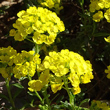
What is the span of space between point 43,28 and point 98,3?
725 mm

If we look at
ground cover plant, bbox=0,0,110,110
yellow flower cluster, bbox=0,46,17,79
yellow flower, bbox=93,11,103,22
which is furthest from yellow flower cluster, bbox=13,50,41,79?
yellow flower, bbox=93,11,103,22

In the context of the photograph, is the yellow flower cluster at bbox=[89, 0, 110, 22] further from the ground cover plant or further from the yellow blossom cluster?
the yellow blossom cluster

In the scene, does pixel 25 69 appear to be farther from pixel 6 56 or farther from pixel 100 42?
pixel 100 42

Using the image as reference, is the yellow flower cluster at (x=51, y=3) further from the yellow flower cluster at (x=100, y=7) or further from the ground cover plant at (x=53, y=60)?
the yellow flower cluster at (x=100, y=7)

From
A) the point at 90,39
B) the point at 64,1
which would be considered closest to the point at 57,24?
the point at 90,39

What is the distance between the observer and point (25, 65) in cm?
242

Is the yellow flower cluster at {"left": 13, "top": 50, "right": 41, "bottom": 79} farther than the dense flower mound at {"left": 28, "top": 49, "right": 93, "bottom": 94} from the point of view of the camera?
Yes

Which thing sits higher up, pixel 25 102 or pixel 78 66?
pixel 78 66

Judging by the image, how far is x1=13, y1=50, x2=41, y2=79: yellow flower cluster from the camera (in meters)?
2.39

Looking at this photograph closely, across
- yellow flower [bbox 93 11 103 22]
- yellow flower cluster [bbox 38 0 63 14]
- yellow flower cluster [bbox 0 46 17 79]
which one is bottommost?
yellow flower cluster [bbox 0 46 17 79]

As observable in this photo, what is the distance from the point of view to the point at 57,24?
2.62 m

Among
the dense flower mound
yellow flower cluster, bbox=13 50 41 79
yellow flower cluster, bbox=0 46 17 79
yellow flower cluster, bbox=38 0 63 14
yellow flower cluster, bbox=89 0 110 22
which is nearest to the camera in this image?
the dense flower mound

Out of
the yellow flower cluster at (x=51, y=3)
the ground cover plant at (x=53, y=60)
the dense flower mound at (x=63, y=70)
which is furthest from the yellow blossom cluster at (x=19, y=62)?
the yellow flower cluster at (x=51, y=3)

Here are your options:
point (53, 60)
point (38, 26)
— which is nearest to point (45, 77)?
point (53, 60)
